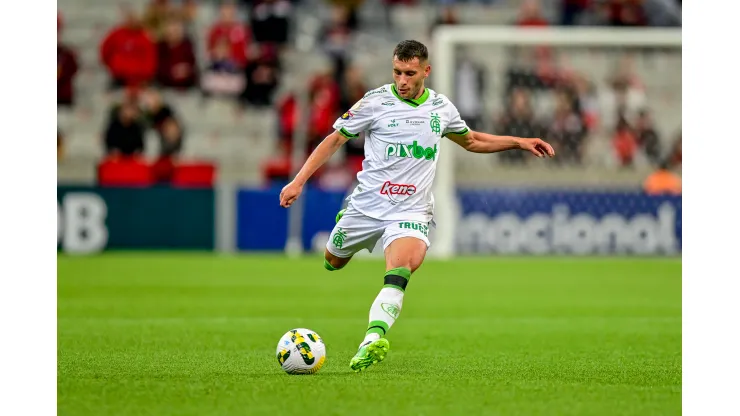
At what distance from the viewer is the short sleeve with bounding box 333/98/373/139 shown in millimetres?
8328

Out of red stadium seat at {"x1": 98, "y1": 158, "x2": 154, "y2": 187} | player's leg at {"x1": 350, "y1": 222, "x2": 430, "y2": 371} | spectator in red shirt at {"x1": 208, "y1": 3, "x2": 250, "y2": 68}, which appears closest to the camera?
→ player's leg at {"x1": 350, "y1": 222, "x2": 430, "y2": 371}

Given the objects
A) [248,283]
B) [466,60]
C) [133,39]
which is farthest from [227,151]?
[248,283]

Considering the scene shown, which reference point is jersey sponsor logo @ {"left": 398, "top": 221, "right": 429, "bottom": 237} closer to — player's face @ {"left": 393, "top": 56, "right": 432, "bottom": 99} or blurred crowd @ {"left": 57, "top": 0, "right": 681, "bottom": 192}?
player's face @ {"left": 393, "top": 56, "right": 432, "bottom": 99}

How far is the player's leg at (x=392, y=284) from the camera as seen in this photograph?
24.6ft

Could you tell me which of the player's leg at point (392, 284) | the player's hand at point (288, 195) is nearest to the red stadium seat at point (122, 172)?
the player's leg at point (392, 284)

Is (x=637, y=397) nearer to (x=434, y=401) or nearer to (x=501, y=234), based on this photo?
(x=434, y=401)

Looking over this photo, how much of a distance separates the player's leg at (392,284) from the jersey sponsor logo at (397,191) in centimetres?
18

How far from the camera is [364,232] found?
8.52m

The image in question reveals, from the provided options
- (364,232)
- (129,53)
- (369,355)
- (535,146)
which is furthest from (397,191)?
(129,53)

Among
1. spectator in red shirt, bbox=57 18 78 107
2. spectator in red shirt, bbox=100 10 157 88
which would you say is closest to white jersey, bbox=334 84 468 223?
spectator in red shirt, bbox=57 18 78 107

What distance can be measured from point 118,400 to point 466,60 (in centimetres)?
1706

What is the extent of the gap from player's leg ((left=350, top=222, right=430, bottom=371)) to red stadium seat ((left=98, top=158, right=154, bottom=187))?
41.5 feet

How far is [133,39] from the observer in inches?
862
